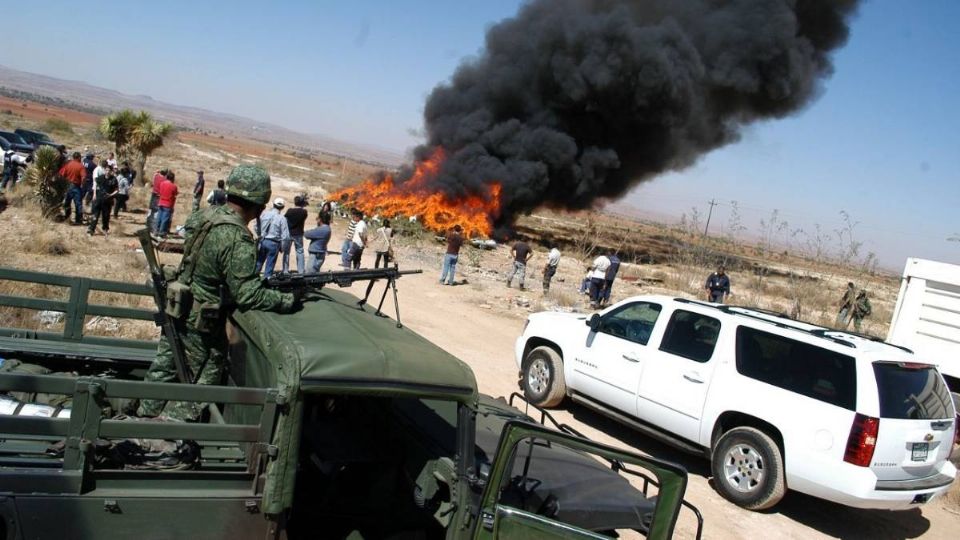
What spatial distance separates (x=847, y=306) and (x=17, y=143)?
28.4m

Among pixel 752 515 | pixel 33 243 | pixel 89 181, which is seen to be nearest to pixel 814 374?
pixel 752 515

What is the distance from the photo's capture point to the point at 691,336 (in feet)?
24.7

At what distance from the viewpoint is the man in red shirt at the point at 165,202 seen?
15828 mm

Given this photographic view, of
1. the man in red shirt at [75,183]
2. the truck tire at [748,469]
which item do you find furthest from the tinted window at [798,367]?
the man in red shirt at [75,183]

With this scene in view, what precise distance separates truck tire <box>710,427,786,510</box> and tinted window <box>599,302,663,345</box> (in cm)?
142

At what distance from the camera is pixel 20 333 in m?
4.60

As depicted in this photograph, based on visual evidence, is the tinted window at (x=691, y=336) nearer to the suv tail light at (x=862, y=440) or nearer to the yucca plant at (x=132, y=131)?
the suv tail light at (x=862, y=440)

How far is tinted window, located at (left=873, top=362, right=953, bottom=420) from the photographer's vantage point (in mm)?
6129

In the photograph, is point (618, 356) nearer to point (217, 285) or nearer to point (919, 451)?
point (919, 451)

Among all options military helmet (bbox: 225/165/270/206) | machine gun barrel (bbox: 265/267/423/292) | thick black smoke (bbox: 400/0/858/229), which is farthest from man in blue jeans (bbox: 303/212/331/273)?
thick black smoke (bbox: 400/0/858/229)

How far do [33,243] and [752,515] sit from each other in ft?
40.2

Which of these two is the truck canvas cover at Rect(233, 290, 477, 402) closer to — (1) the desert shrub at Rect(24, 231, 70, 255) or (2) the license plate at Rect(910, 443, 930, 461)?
(2) the license plate at Rect(910, 443, 930, 461)

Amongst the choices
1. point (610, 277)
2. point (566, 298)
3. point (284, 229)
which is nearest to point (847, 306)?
point (610, 277)

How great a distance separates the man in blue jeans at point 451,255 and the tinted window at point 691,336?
974 centimetres
